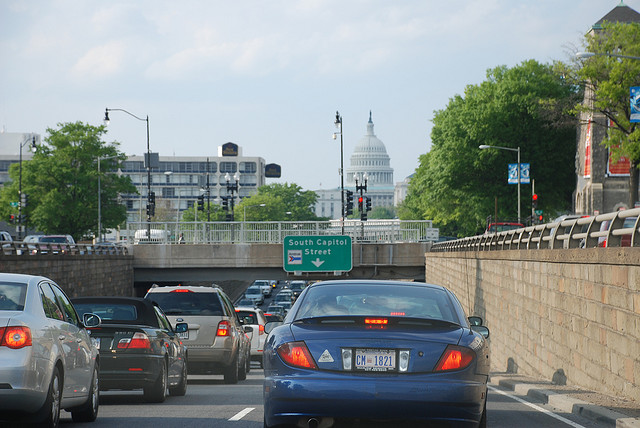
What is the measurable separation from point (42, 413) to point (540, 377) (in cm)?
1296

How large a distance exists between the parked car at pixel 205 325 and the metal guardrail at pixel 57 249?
14.0 m

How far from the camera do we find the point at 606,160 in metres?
68.3

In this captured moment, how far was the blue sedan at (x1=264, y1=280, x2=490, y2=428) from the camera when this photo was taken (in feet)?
26.6

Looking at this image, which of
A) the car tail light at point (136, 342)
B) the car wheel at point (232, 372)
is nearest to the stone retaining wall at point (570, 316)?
the car wheel at point (232, 372)

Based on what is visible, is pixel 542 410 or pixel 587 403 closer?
pixel 587 403

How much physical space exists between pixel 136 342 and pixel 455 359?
6.17 meters

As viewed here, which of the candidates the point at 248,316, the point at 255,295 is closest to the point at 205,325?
the point at 248,316

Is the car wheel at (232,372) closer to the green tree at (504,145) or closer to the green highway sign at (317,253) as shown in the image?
the green highway sign at (317,253)

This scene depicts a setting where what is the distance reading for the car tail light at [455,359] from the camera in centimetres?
830

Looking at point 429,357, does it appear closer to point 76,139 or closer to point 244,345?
point 244,345

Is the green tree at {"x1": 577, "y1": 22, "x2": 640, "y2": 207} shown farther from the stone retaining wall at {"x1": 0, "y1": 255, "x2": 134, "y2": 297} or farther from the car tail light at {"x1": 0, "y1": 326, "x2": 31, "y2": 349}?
the car tail light at {"x1": 0, "y1": 326, "x2": 31, "y2": 349}

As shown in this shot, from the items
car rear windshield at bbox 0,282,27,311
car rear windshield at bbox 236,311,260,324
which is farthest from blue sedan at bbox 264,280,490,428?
car rear windshield at bbox 236,311,260,324

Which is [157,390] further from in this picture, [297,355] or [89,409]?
[297,355]

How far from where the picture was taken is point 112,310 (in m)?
14.5
